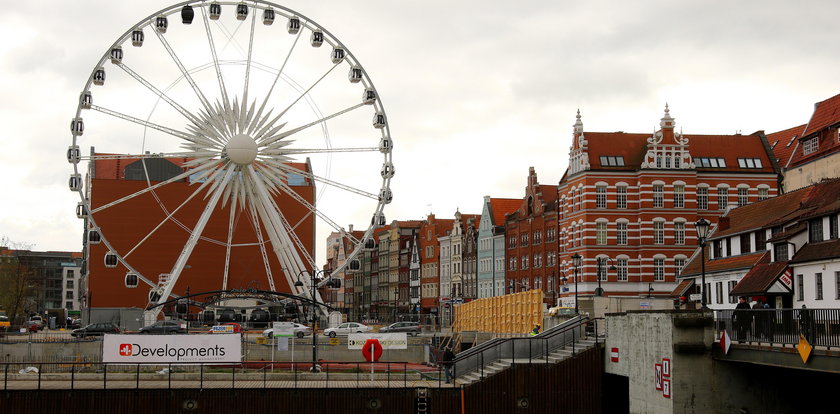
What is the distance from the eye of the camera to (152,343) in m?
44.7

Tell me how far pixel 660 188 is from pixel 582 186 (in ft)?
21.6

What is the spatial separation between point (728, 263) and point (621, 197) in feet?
99.0

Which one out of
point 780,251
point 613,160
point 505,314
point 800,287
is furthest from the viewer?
point 613,160

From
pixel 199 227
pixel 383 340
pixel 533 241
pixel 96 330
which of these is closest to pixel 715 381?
pixel 383 340

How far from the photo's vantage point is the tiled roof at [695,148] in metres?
90.9

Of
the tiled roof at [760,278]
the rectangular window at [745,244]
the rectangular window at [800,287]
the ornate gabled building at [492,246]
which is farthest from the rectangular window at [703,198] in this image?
the rectangular window at [800,287]

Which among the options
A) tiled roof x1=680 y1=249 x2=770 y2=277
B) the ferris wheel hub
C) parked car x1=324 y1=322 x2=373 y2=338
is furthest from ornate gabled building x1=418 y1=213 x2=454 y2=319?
tiled roof x1=680 y1=249 x2=770 y2=277

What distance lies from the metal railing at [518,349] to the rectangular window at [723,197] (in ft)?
161

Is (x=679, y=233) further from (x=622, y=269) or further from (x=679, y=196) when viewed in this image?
(x=622, y=269)

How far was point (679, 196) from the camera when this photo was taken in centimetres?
9000

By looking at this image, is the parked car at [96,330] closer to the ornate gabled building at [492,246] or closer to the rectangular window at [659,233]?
the rectangular window at [659,233]

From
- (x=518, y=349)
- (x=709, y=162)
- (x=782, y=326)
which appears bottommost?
(x=518, y=349)

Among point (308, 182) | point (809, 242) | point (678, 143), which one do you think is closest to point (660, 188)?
point (678, 143)

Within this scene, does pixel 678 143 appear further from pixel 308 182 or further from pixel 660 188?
pixel 308 182
